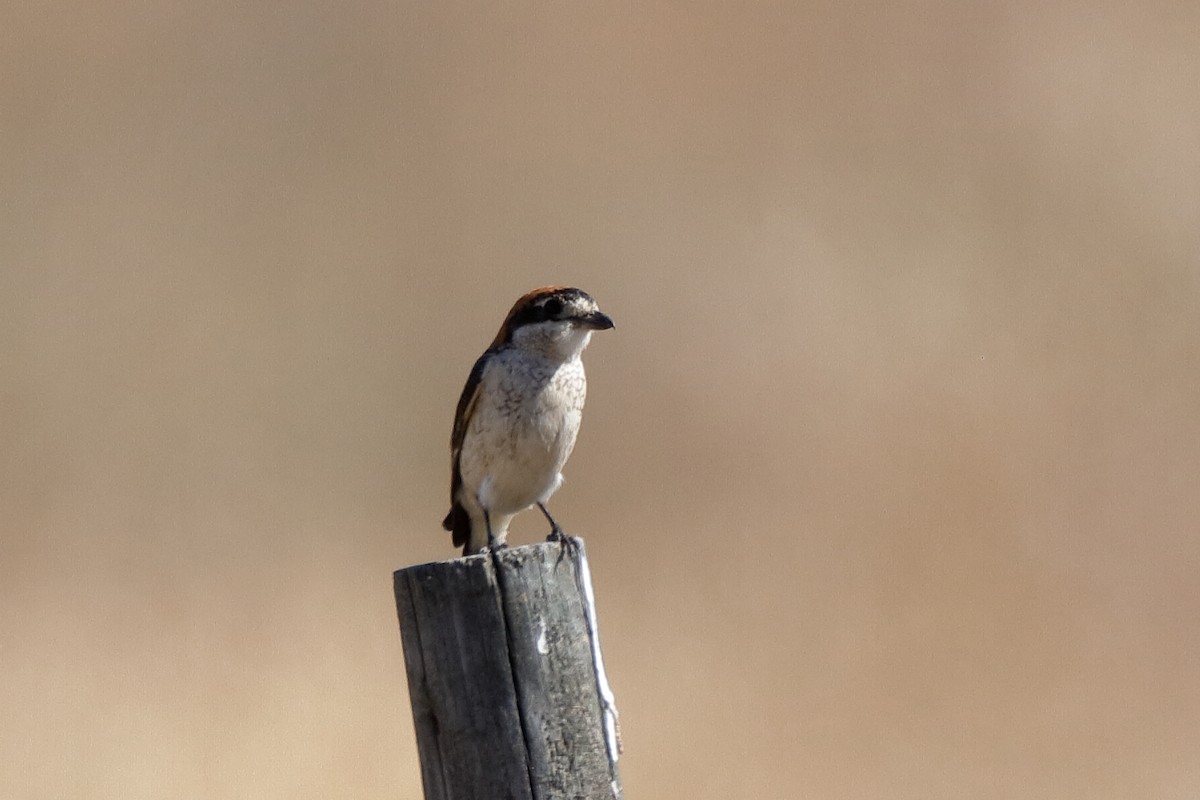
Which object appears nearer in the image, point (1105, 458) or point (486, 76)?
point (1105, 458)

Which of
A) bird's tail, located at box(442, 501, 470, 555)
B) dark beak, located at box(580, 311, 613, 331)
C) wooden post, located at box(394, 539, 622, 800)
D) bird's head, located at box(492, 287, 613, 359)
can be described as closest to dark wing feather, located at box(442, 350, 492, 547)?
bird's tail, located at box(442, 501, 470, 555)

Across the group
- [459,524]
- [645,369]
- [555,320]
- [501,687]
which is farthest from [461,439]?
[645,369]

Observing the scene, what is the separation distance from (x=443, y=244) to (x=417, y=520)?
15.1 ft

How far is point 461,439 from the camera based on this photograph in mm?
6449

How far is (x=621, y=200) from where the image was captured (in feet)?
60.3

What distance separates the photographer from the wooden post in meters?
3.53

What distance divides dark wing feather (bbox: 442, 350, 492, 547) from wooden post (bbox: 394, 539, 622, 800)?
2.68 metres

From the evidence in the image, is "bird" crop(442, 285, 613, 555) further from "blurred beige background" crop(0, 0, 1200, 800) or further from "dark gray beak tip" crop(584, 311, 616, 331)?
"blurred beige background" crop(0, 0, 1200, 800)

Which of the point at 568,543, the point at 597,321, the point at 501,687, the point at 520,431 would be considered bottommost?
the point at 501,687

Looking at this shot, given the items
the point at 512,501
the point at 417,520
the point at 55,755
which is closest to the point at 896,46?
the point at 417,520

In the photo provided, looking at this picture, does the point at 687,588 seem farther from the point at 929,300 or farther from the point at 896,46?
the point at 896,46

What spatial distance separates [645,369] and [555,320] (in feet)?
33.5

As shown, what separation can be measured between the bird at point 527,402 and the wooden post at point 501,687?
235 cm

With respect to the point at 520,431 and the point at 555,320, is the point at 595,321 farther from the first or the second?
the point at 520,431
